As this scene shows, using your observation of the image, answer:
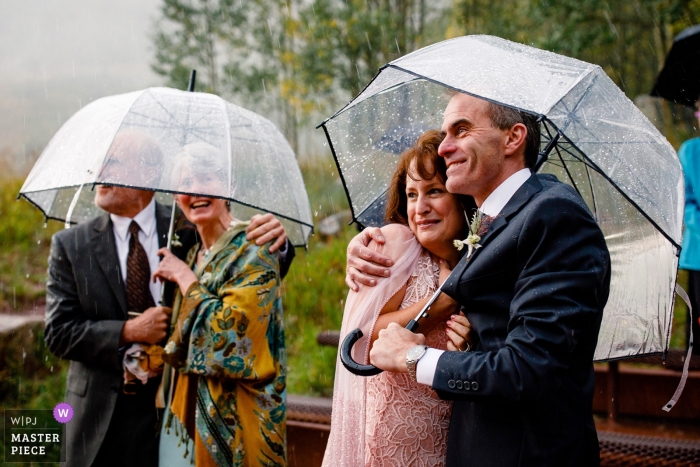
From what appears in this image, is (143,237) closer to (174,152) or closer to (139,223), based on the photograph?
(139,223)

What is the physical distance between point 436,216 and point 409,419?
0.73 m

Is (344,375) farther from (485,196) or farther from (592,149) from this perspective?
(592,149)

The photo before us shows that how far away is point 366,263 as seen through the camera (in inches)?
93.7

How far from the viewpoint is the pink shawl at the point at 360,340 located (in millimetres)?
2346

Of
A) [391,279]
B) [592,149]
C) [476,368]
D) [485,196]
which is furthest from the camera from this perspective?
[391,279]

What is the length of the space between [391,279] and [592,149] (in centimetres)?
82

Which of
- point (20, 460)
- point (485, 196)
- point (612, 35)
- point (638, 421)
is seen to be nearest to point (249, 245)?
point (485, 196)

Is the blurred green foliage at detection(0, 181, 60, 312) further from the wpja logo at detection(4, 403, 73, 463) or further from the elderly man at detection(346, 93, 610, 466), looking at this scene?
the elderly man at detection(346, 93, 610, 466)

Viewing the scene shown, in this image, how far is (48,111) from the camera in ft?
35.3

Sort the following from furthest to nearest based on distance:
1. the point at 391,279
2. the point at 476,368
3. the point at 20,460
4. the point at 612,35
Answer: the point at 612,35 < the point at 20,460 < the point at 391,279 < the point at 476,368

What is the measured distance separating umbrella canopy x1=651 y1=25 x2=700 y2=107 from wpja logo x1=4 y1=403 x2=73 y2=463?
476 cm

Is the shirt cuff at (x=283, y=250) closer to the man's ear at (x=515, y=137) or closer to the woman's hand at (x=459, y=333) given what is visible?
the woman's hand at (x=459, y=333)

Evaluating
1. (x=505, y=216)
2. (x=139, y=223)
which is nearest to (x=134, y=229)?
(x=139, y=223)

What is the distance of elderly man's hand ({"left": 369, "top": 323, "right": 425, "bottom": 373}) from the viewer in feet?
6.40
